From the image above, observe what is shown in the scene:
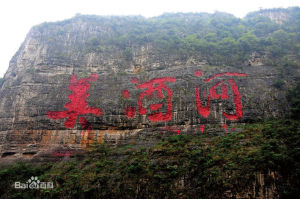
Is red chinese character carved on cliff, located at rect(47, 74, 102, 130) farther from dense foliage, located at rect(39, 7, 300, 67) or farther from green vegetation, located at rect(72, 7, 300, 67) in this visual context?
green vegetation, located at rect(72, 7, 300, 67)

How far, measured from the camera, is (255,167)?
8258mm

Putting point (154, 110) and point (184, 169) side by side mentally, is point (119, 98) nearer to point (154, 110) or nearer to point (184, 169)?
point (154, 110)

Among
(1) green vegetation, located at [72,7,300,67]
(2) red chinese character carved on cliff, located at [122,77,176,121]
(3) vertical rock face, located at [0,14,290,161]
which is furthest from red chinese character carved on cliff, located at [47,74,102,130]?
(1) green vegetation, located at [72,7,300,67]

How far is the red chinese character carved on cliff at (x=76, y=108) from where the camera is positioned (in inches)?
542

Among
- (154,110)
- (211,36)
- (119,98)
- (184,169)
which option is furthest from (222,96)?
(211,36)

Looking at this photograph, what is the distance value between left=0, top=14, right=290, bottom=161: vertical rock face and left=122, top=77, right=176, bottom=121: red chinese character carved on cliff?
60mm

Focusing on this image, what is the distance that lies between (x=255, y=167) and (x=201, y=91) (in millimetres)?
6314

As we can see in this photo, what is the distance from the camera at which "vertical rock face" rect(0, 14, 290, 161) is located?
12.9 m

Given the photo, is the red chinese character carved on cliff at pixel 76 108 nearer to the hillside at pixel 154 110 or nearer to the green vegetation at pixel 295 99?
the hillside at pixel 154 110

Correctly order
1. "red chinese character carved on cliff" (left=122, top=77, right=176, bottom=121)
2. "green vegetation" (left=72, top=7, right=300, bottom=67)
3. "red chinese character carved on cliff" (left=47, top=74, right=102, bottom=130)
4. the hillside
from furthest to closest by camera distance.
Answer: "green vegetation" (left=72, top=7, right=300, bottom=67) → "red chinese character carved on cliff" (left=47, top=74, right=102, bottom=130) → "red chinese character carved on cliff" (left=122, top=77, right=176, bottom=121) → the hillside

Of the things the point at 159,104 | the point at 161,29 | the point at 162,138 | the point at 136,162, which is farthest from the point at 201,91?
the point at 161,29

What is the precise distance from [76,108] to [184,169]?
8125mm

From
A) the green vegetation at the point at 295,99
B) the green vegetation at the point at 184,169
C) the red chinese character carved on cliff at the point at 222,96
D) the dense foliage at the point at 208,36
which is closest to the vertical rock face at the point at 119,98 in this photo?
the red chinese character carved on cliff at the point at 222,96

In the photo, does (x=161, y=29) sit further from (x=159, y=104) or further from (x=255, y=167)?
(x=255, y=167)
